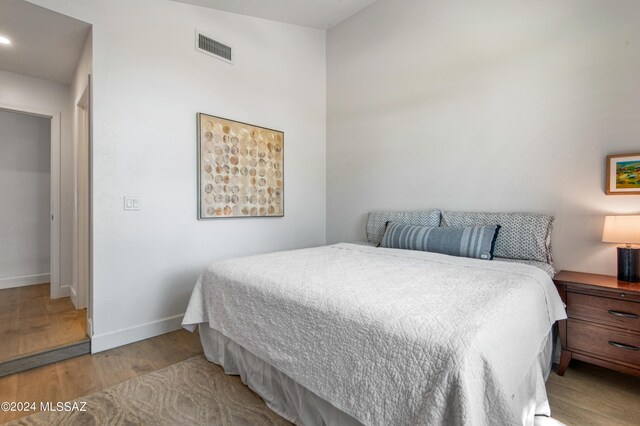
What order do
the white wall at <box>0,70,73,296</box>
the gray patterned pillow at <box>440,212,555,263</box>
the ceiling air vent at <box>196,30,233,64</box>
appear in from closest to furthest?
the gray patterned pillow at <box>440,212,555,263</box> < the ceiling air vent at <box>196,30,233,64</box> < the white wall at <box>0,70,73,296</box>

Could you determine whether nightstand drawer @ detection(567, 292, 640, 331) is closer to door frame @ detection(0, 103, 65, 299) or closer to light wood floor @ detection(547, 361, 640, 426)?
light wood floor @ detection(547, 361, 640, 426)

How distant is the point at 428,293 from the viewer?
1337 millimetres

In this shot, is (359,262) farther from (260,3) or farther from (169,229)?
(260,3)

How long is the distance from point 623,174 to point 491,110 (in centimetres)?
104

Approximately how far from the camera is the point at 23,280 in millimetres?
3986

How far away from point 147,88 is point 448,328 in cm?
283

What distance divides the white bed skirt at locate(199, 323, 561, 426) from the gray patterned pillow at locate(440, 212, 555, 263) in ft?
2.07

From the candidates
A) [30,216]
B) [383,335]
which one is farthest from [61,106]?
[383,335]

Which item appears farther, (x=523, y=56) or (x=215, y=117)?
(x=215, y=117)

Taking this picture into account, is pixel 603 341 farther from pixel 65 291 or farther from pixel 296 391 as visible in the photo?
pixel 65 291

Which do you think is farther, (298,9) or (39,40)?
(298,9)

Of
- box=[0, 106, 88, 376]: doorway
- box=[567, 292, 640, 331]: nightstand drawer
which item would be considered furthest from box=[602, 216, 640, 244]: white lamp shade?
box=[0, 106, 88, 376]: doorway

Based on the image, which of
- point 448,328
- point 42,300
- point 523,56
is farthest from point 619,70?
point 42,300

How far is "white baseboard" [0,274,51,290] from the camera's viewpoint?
385 cm
